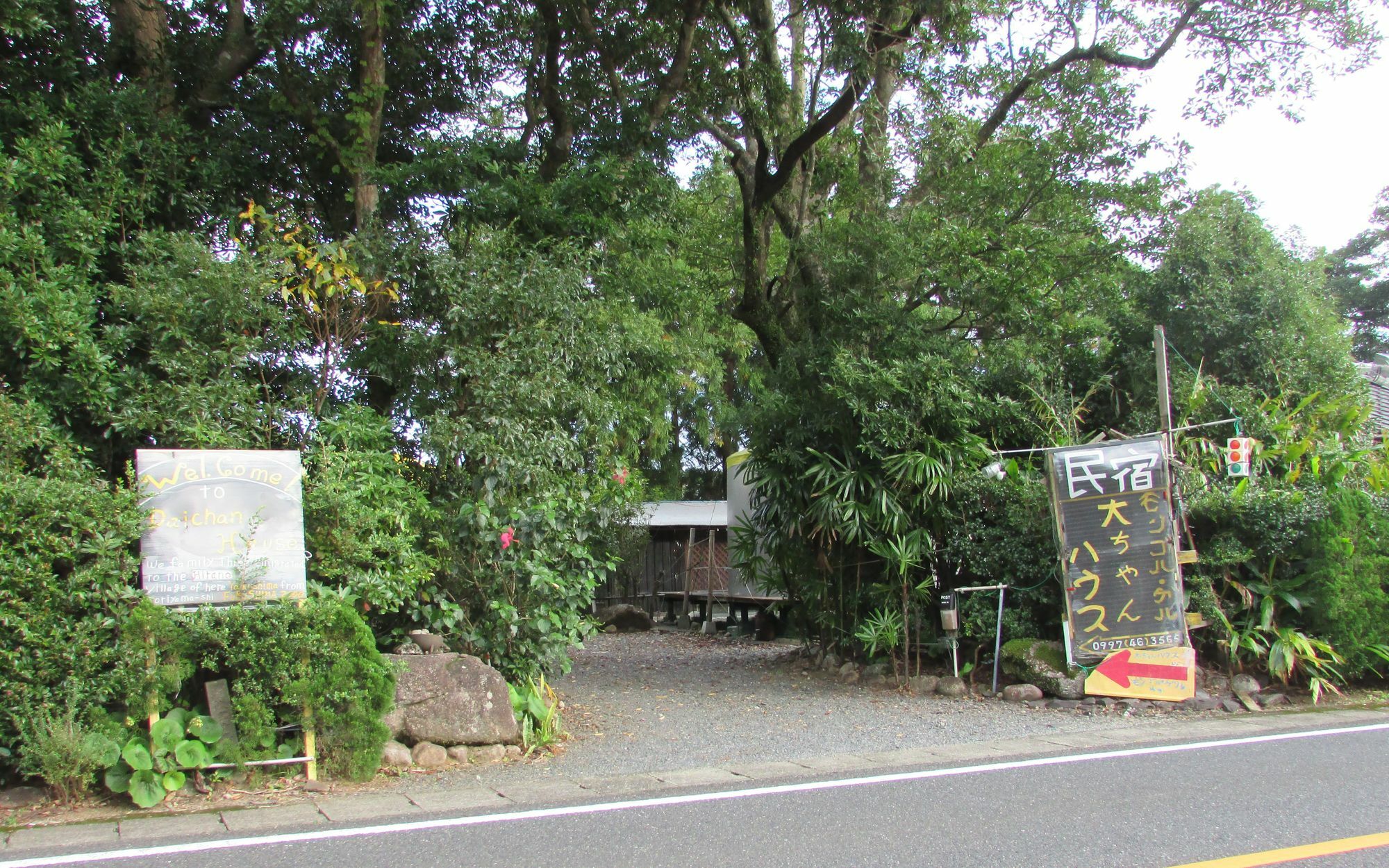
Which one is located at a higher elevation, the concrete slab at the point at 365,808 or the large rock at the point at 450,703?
the large rock at the point at 450,703

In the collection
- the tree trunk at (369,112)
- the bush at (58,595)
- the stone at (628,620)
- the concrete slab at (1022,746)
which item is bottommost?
the stone at (628,620)

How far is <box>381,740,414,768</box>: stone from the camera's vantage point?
21.8 feet

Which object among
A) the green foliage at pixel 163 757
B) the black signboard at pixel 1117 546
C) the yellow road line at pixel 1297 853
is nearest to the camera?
the yellow road line at pixel 1297 853

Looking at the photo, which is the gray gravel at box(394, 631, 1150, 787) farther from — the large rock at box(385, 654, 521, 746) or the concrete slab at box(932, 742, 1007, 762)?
the large rock at box(385, 654, 521, 746)

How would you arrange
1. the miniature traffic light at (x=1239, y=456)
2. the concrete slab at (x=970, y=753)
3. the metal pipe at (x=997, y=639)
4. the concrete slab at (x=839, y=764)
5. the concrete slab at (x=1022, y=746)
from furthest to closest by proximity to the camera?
the metal pipe at (x=997, y=639) → the miniature traffic light at (x=1239, y=456) → the concrete slab at (x=1022, y=746) → the concrete slab at (x=970, y=753) → the concrete slab at (x=839, y=764)

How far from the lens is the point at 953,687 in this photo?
31.7 ft

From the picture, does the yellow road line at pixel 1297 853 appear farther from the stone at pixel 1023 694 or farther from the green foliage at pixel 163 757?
the green foliage at pixel 163 757

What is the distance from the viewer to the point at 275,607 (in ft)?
20.5

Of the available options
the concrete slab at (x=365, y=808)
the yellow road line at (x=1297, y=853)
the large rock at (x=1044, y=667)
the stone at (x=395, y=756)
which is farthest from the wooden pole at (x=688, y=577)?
the yellow road line at (x=1297, y=853)

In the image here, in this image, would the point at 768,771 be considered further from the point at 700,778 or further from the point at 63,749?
the point at 63,749

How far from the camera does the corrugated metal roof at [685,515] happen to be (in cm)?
1983

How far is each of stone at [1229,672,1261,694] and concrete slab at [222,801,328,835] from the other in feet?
27.0

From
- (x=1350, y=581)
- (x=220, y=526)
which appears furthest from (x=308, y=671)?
(x=1350, y=581)

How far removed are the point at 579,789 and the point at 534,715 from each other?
1.40 meters
